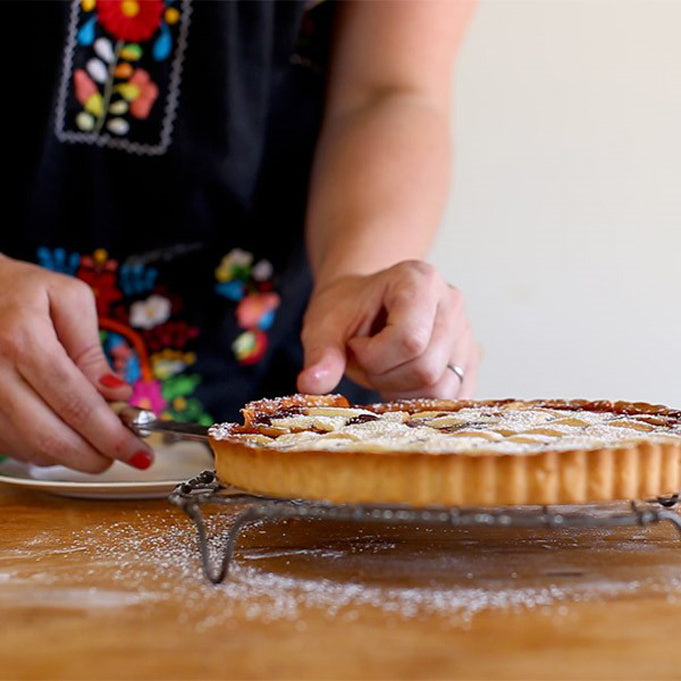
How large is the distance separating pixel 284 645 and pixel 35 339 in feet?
2.15

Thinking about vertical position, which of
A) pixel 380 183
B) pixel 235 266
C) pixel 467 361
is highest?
pixel 380 183

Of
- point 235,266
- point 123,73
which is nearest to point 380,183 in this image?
point 235,266

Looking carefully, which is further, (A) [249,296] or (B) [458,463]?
(A) [249,296]

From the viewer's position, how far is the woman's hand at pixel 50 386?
47.6 inches

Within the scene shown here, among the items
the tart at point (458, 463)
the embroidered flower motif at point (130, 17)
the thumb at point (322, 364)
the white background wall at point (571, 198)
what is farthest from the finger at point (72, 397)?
the white background wall at point (571, 198)

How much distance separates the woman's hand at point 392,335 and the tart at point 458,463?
28cm

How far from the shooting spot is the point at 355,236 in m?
1.47

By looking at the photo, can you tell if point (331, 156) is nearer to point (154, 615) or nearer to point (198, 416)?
point (198, 416)

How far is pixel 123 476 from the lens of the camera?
1.29m

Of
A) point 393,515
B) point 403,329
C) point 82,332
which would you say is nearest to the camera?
point 393,515

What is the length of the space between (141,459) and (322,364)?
25 centimetres

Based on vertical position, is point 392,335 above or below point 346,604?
above

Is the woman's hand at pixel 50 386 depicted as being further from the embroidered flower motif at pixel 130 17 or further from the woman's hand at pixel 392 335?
the embroidered flower motif at pixel 130 17

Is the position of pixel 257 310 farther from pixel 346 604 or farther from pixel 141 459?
pixel 346 604
